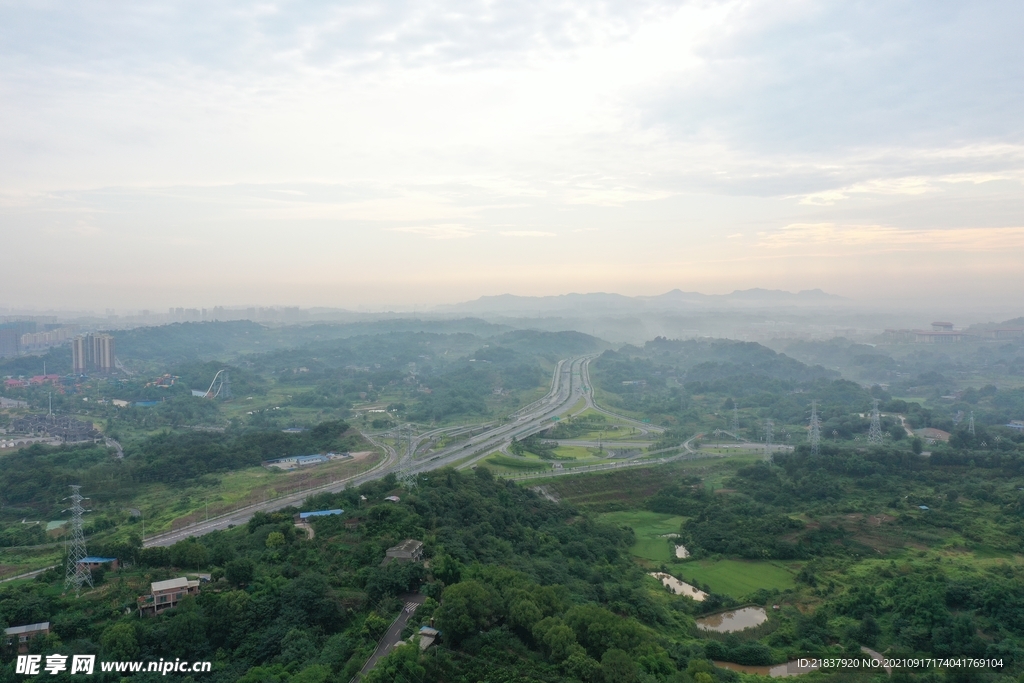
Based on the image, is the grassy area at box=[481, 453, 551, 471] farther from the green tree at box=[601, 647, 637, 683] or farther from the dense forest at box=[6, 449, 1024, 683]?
the green tree at box=[601, 647, 637, 683]

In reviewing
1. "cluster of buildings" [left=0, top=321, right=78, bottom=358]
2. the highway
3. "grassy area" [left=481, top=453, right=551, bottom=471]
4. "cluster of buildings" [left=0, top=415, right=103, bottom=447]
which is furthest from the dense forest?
"cluster of buildings" [left=0, top=321, right=78, bottom=358]

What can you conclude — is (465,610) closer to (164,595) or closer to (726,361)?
(164,595)

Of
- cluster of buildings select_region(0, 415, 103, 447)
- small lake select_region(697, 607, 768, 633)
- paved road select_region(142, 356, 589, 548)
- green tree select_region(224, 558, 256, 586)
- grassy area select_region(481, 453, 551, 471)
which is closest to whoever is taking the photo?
green tree select_region(224, 558, 256, 586)

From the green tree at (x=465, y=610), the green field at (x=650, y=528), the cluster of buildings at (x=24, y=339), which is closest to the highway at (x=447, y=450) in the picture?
the green field at (x=650, y=528)

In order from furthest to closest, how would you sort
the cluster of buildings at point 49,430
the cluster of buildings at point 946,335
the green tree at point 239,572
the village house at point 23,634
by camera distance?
the cluster of buildings at point 946,335, the cluster of buildings at point 49,430, the green tree at point 239,572, the village house at point 23,634

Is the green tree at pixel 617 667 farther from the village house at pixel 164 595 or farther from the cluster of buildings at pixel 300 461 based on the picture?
the cluster of buildings at pixel 300 461

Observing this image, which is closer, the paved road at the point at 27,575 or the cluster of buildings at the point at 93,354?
the paved road at the point at 27,575
